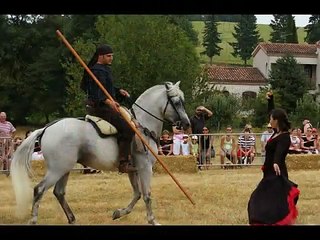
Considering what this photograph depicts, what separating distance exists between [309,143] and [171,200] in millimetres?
7092

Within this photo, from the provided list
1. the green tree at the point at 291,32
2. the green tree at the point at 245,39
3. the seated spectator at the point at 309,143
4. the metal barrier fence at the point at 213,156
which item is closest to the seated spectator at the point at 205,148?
the metal barrier fence at the point at 213,156

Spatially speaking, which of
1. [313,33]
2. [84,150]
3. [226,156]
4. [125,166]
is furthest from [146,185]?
[313,33]

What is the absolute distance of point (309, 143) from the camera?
1591cm

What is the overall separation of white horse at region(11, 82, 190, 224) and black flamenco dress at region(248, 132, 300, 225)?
69.3 inches

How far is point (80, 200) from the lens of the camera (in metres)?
9.81

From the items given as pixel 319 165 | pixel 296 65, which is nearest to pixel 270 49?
pixel 296 65

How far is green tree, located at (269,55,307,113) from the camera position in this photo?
107 feet

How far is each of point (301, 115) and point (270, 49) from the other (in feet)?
39.7

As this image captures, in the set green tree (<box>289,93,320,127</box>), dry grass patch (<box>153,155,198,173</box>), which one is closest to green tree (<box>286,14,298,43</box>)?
green tree (<box>289,93,320,127</box>)

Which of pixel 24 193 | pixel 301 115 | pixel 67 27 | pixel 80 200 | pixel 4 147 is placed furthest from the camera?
pixel 67 27

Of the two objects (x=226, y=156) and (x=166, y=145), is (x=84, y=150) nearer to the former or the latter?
(x=166, y=145)

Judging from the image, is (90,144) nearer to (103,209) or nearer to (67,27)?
(103,209)

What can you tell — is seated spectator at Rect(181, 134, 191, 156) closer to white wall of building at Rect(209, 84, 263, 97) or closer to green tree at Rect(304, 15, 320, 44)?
white wall of building at Rect(209, 84, 263, 97)

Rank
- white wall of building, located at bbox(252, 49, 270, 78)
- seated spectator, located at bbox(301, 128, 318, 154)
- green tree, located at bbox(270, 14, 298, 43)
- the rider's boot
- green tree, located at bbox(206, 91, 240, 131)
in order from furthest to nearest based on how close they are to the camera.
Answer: green tree, located at bbox(270, 14, 298, 43) < white wall of building, located at bbox(252, 49, 270, 78) < green tree, located at bbox(206, 91, 240, 131) < seated spectator, located at bbox(301, 128, 318, 154) < the rider's boot
